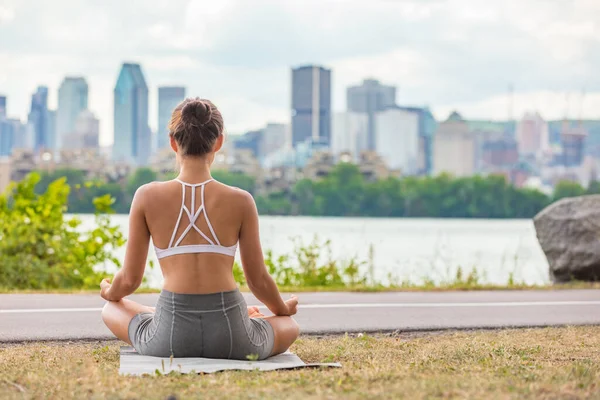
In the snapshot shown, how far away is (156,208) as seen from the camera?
181 inches

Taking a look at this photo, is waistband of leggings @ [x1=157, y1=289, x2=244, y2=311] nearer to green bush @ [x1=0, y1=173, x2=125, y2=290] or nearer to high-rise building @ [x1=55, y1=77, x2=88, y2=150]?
green bush @ [x1=0, y1=173, x2=125, y2=290]

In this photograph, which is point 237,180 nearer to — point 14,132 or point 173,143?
point 14,132

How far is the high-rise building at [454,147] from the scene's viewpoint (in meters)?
93.0

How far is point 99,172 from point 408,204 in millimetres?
22625

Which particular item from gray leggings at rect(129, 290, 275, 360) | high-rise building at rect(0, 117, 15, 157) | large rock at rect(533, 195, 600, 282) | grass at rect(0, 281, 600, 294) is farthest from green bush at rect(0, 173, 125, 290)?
high-rise building at rect(0, 117, 15, 157)

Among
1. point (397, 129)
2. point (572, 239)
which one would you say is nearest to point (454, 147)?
point (397, 129)

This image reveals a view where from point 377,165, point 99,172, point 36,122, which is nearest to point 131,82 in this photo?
point 36,122

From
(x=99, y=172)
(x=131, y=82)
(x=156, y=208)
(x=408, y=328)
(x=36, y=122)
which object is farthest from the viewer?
(x=131, y=82)

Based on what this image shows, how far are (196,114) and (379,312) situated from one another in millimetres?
4253

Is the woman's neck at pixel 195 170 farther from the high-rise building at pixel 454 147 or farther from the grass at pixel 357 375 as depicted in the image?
the high-rise building at pixel 454 147

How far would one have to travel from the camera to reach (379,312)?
8.32 meters

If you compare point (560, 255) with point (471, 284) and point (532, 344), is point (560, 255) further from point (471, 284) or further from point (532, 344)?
point (532, 344)

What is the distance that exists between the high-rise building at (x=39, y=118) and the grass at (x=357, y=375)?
3254 inches

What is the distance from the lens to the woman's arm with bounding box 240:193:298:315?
4.64m
